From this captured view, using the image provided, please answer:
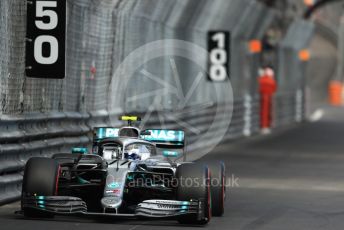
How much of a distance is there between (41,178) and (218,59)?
15.3 m

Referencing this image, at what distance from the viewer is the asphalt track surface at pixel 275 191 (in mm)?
12258

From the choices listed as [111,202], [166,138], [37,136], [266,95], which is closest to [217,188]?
[166,138]

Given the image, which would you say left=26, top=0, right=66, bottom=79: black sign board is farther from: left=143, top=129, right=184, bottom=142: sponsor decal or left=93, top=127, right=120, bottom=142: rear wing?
left=143, top=129, right=184, bottom=142: sponsor decal

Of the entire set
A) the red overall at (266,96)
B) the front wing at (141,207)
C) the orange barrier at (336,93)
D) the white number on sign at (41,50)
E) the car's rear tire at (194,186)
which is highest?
the orange barrier at (336,93)

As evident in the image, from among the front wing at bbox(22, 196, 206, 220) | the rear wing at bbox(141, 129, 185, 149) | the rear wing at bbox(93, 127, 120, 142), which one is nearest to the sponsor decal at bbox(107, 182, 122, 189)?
the front wing at bbox(22, 196, 206, 220)

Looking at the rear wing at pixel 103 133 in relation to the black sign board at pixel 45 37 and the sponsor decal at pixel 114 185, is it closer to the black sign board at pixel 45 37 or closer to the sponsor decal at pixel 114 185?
the black sign board at pixel 45 37

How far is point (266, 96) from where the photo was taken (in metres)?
36.1

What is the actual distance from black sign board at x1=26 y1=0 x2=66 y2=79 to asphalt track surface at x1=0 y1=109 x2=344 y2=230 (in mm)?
1689

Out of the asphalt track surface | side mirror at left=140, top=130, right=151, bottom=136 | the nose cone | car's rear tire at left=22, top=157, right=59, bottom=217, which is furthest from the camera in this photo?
side mirror at left=140, top=130, right=151, bottom=136

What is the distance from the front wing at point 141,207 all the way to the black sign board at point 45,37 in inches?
115

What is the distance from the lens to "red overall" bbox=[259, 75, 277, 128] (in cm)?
3559

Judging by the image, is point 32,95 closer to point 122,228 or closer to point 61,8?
point 61,8

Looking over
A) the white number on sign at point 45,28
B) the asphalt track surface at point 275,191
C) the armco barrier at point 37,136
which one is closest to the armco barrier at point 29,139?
the armco barrier at point 37,136

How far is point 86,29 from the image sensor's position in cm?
1816
